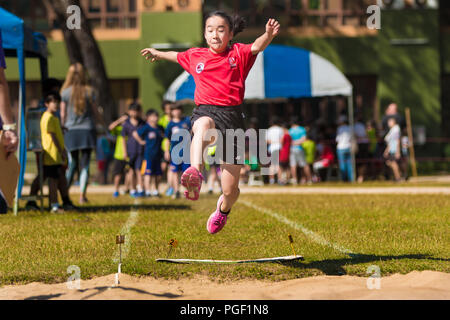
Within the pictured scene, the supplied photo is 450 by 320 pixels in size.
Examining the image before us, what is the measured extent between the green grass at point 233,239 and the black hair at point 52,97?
1.67 meters

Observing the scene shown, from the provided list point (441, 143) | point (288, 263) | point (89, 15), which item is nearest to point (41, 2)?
point (89, 15)

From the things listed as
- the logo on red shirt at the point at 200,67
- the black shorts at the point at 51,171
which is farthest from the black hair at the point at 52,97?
the logo on red shirt at the point at 200,67

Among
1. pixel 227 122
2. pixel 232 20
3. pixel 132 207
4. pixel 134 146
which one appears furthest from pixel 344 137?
pixel 227 122

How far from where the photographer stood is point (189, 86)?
67.0 ft

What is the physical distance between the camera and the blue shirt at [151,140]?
1464 cm

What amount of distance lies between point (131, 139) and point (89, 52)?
8065 millimetres

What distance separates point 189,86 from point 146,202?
7.30 m

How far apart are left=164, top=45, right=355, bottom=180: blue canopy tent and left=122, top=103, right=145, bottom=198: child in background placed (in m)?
5.48

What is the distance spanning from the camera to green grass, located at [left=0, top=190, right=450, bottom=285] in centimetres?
652

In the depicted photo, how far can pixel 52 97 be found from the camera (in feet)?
36.4

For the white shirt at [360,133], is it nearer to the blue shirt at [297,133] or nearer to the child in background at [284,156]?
the blue shirt at [297,133]

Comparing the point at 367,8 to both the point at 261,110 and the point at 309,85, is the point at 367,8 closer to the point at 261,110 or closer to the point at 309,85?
the point at 261,110

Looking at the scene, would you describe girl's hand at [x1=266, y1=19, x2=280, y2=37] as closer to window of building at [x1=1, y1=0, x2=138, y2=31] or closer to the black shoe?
the black shoe

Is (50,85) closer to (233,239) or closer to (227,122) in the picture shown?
(233,239)
